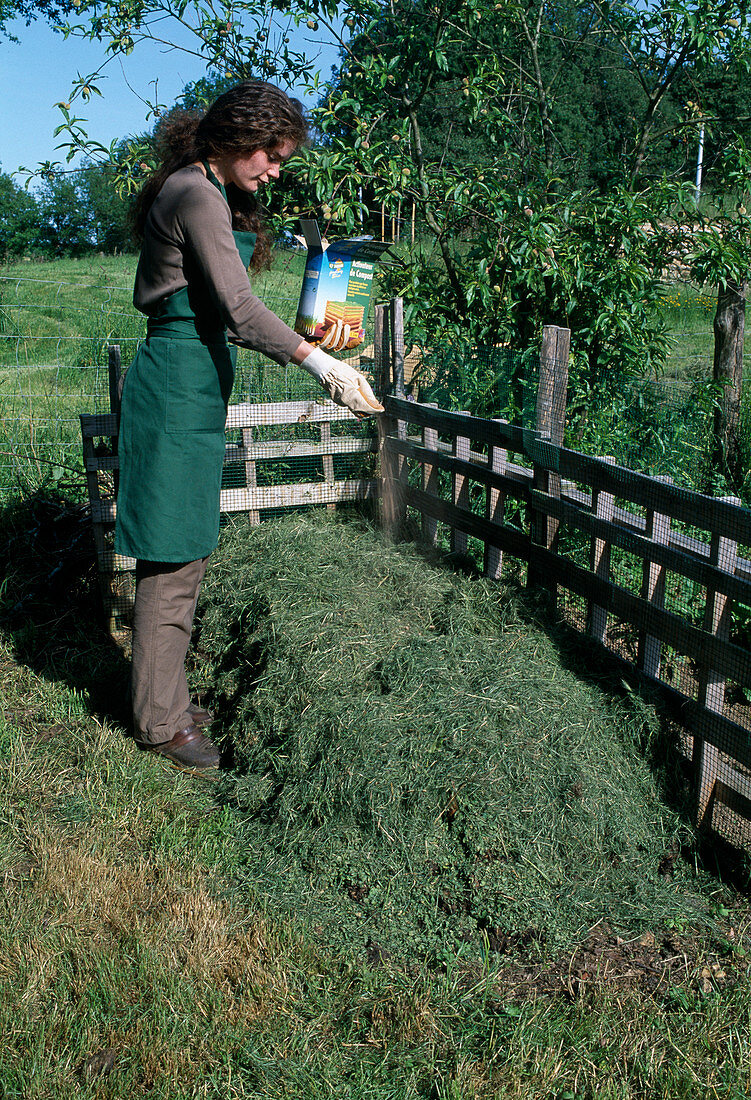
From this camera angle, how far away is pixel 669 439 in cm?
451

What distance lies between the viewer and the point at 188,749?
10.9ft

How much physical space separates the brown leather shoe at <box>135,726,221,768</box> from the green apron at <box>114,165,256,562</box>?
28.3 inches

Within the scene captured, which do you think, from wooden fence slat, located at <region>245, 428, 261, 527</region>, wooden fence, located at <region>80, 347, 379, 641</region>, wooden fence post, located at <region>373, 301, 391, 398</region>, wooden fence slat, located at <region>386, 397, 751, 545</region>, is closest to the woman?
wooden fence slat, located at <region>386, 397, 751, 545</region>

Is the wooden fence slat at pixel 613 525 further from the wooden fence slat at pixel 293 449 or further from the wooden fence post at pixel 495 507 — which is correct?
the wooden fence slat at pixel 293 449

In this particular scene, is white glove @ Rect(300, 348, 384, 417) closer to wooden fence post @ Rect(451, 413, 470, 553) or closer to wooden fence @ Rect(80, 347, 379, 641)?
wooden fence post @ Rect(451, 413, 470, 553)

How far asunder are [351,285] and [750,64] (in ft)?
8.68

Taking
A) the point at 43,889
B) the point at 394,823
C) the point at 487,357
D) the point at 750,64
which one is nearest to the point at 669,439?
the point at 487,357

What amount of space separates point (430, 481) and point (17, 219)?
3603 centimetres

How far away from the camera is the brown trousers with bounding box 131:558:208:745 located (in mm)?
3176

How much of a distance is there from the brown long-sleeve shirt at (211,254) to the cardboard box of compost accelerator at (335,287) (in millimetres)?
831

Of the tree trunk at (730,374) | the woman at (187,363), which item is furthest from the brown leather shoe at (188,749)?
the tree trunk at (730,374)

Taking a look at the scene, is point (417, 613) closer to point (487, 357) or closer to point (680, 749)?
point (680, 749)

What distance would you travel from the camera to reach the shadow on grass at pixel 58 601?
13.1 ft

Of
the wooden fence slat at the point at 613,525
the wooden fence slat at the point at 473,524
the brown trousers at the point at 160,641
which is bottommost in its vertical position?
the brown trousers at the point at 160,641
